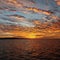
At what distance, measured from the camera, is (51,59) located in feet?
181

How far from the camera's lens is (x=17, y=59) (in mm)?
56812

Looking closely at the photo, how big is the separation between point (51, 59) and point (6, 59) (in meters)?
11.6

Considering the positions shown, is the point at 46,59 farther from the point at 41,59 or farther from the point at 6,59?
the point at 6,59

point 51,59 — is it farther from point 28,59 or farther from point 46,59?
point 28,59

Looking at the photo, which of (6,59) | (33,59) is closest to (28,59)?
(33,59)

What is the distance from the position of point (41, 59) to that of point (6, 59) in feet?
29.6

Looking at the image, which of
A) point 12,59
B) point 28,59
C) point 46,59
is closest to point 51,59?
point 46,59

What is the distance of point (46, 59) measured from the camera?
55469mm

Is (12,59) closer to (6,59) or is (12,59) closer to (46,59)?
(6,59)

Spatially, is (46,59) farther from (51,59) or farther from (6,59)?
(6,59)

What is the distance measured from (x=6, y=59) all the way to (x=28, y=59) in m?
5.68

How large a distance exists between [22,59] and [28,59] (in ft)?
5.16

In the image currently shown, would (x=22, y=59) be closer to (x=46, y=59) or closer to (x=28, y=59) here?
(x=28, y=59)

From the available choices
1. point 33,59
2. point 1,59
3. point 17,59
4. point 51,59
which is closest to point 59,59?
point 51,59
